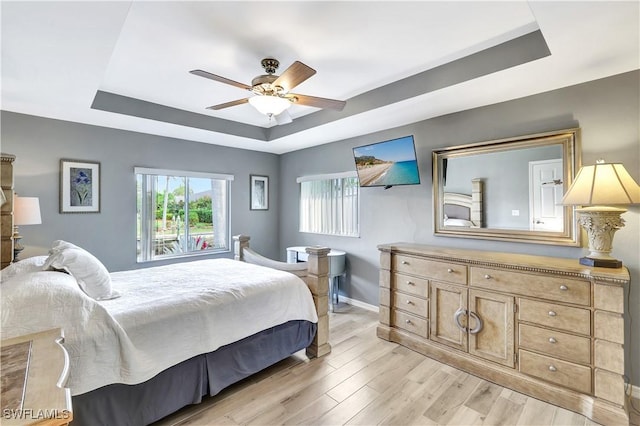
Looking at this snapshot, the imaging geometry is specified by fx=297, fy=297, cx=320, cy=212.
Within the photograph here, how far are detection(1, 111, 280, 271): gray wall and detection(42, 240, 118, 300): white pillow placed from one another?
1.73 m

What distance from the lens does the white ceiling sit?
5.60ft

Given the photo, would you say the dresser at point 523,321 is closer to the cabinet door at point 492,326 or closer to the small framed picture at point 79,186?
the cabinet door at point 492,326

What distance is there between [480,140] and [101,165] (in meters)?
4.35

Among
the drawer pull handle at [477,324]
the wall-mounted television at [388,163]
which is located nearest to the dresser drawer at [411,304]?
the drawer pull handle at [477,324]

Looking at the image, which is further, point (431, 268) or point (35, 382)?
point (431, 268)

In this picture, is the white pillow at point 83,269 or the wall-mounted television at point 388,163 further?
the wall-mounted television at point 388,163

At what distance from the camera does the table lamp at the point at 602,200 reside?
1963 mm

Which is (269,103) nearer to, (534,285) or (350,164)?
(350,164)

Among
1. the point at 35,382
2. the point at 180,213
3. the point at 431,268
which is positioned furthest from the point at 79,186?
the point at 431,268

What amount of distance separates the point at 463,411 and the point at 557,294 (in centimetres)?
106

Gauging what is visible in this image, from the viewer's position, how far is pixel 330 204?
4.65 metres

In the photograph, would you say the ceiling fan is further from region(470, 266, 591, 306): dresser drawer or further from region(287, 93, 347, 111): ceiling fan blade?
region(470, 266, 591, 306): dresser drawer

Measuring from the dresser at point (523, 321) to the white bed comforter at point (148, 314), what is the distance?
110cm

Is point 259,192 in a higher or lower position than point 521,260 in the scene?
higher
